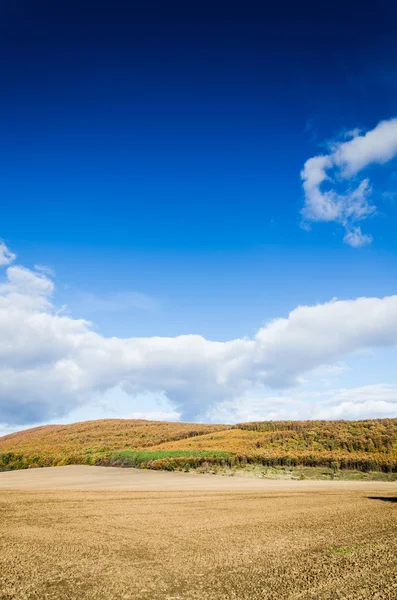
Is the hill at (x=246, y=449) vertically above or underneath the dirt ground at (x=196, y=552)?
above

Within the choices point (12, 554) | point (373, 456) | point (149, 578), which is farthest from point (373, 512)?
point (373, 456)

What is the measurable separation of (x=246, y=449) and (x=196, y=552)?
5822cm

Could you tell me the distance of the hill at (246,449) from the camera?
5585 cm

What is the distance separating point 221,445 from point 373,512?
180 feet

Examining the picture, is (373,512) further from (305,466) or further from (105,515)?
(305,466)

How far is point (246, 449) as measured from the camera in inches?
2640

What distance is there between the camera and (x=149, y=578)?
9.43m

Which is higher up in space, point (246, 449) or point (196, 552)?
point (246, 449)

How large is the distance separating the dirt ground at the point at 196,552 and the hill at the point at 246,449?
3641cm

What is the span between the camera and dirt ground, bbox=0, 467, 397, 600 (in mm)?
8633

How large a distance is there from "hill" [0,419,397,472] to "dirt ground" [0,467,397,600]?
36406 mm

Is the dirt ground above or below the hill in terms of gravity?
below

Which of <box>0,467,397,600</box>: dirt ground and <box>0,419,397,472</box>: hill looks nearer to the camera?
<box>0,467,397,600</box>: dirt ground

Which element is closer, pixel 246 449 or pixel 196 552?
pixel 196 552
